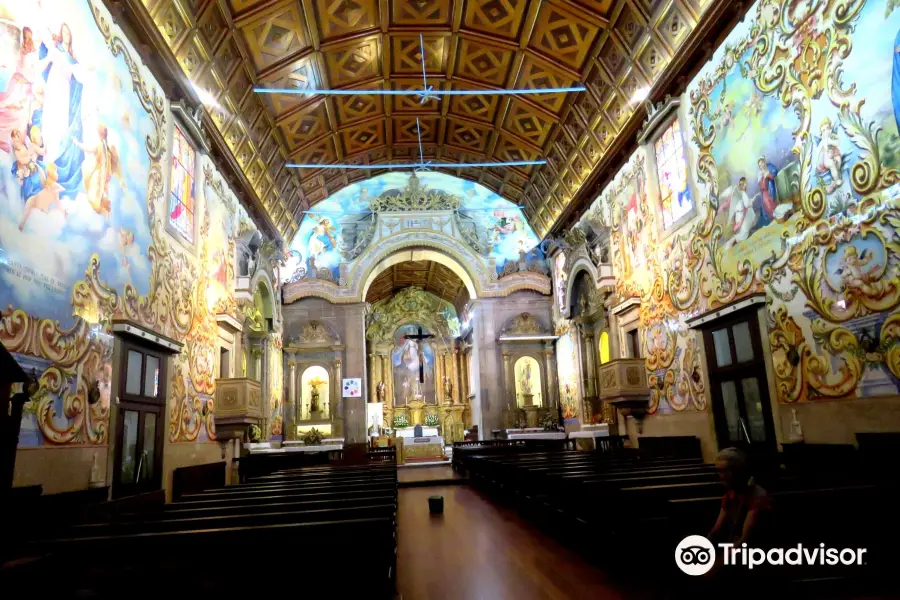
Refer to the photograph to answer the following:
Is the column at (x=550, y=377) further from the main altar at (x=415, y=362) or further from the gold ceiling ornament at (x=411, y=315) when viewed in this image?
the gold ceiling ornament at (x=411, y=315)

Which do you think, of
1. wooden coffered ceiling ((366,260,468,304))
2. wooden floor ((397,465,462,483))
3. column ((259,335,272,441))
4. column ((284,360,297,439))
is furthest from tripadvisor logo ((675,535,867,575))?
wooden coffered ceiling ((366,260,468,304))

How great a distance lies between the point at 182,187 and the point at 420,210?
1136 centimetres

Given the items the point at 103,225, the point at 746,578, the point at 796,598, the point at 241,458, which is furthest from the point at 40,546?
the point at 241,458

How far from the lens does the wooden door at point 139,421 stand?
812 cm

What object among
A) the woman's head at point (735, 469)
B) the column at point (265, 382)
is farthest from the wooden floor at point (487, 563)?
the column at point (265, 382)

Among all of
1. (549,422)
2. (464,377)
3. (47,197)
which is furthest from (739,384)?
(464,377)

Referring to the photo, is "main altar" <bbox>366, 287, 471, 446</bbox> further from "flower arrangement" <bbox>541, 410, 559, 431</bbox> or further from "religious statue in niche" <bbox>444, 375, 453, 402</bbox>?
"flower arrangement" <bbox>541, 410, 559, 431</bbox>

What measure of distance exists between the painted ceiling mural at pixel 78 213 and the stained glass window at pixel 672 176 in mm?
9310

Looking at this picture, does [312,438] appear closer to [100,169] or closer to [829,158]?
[100,169]

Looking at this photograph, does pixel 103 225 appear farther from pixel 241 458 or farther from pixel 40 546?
pixel 241 458

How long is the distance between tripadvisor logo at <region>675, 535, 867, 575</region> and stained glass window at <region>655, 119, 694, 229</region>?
26.2ft

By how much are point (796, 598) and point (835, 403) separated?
189 inches

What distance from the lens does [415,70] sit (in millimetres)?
14836

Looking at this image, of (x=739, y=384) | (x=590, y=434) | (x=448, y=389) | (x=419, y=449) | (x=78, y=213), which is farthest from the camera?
(x=448, y=389)
